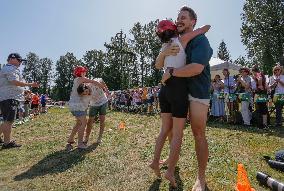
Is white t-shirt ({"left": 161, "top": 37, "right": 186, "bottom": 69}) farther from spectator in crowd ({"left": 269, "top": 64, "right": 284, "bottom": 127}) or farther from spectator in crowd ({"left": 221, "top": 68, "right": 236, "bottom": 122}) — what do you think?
spectator in crowd ({"left": 221, "top": 68, "right": 236, "bottom": 122})

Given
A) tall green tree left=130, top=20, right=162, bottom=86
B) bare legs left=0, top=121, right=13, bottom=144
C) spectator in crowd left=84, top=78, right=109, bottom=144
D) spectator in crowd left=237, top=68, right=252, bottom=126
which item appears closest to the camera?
spectator in crowd left=84, top=78, right=109, bottom=144

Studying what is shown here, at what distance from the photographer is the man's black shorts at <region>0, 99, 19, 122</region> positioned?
9094mm

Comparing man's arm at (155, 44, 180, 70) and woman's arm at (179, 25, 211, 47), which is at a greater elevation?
woman's arm at (179, 25, 211, 47)

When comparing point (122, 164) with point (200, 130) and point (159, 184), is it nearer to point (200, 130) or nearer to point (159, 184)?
point (159, 184)

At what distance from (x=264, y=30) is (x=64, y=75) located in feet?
270

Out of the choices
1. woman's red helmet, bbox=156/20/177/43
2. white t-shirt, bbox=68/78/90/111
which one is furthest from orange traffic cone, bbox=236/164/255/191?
white t-shirt, bbox=68/78/90/111

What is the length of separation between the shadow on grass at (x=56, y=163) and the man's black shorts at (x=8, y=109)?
6.33 ft

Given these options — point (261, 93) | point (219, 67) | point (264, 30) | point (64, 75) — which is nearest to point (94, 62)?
point (64, 75)

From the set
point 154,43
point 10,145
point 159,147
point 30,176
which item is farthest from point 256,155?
Result: point 154,43

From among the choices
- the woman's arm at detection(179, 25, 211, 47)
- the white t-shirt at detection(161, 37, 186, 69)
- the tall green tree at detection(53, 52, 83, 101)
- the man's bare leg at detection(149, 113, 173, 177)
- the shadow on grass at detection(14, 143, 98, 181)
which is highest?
the tall green tree at detection(53, 52, 83, 101)

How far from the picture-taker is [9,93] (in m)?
9.27

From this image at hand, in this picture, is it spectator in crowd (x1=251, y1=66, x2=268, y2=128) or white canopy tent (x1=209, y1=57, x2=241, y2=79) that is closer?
spectator in crowd (x1=251, y1=66, x2=268, y2=128)

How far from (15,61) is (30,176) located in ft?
14.0

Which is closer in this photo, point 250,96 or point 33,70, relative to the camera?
point 250,96
